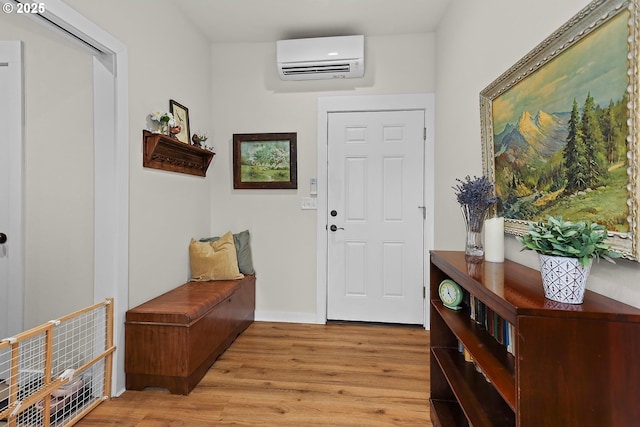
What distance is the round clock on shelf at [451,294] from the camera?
156 cm

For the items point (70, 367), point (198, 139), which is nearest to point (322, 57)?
point (198, 139)

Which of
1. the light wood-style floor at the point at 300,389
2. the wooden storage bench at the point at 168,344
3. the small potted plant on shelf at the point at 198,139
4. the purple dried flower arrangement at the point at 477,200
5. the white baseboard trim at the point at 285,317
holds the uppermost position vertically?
the small potted plant on shelf at the point at 198,139

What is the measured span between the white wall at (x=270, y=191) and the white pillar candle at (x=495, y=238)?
70.0 inches

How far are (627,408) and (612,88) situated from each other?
2.79 feet

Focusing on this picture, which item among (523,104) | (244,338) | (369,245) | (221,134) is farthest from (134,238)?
(523,104)

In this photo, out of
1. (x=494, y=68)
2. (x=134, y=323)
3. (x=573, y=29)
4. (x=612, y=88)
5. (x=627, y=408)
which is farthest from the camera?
(x=134, y=323)

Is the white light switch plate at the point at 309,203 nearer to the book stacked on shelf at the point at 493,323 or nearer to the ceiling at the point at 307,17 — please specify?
the ceiling at the point at 307,17

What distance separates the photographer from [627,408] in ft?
2.55

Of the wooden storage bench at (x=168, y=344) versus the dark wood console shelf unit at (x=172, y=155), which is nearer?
the wooden storage bench at (x=168, y=344)

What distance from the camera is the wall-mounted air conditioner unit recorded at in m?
2.73

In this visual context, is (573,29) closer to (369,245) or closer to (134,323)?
(369,245)

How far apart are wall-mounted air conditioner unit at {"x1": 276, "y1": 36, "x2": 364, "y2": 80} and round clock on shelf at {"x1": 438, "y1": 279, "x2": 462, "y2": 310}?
2041 mm

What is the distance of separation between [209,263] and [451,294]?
1.91 meters

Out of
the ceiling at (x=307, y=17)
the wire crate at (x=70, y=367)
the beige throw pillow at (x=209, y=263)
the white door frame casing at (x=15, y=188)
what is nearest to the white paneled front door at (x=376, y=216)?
the ceiling at (x=307, y=17)
